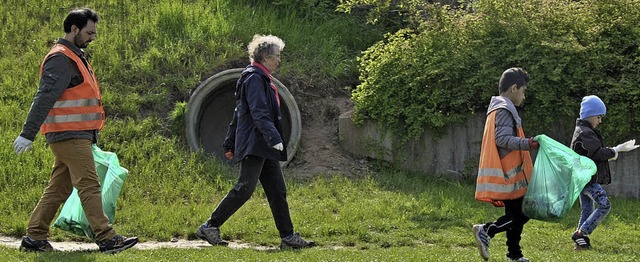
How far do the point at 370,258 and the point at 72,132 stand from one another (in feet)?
8.43

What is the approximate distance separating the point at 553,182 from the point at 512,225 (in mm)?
459

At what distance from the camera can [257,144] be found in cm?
794

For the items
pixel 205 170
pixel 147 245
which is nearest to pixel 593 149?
pixel 147 245

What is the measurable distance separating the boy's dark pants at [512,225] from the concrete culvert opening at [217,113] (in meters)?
4.53

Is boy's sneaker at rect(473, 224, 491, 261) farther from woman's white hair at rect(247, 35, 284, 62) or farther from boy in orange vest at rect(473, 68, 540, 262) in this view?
woman's white hair at rect(247, 35, 284, 62)

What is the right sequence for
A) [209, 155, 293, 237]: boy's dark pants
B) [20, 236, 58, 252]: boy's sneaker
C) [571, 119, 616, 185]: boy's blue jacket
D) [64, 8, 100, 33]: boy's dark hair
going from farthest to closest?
1. [571, 119, 616, 185]: boy's blue jacket
2. [209, 155, 293, 237]: boy's dark pants
3. [20, 236, 58, 252]: boy's sneaker
4. [64, 8, 100, 33]: boy's dark hair

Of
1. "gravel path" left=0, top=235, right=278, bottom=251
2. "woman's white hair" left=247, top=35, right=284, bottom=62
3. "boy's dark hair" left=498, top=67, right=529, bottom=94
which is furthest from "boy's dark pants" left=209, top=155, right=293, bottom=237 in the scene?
"boy's dark hair" left=498, top=67, right=529, bottom=94

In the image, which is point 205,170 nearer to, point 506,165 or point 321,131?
point 321,131

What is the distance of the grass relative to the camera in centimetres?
880

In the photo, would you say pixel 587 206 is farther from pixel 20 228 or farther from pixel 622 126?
pixel 20 228

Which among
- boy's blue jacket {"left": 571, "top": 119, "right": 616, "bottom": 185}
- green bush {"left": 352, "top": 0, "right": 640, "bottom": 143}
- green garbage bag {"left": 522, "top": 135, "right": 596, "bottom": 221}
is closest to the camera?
green garbage bag {"left": 522, "top": 135, "right": 596, "bottom": 221}

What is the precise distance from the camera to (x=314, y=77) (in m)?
13.3

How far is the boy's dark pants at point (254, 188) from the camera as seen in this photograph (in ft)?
26.2

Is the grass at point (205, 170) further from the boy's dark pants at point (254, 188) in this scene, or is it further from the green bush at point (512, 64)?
the green bush at point (512, 64)
